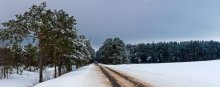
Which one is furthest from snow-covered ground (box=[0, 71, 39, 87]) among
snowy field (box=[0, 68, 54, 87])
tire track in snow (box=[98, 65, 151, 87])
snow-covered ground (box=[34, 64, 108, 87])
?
tire track in snow (box=[98, 65, 151, 87])

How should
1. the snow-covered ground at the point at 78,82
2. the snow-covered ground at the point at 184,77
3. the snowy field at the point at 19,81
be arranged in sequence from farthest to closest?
the snowy field at the point at 19,81
the snow-covered ground at the point at 78,82
the snow-covered ground at the point at 184,77

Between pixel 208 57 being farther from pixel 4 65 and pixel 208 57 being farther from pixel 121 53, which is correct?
pixel 4 65

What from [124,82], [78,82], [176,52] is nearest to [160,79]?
[124,82]

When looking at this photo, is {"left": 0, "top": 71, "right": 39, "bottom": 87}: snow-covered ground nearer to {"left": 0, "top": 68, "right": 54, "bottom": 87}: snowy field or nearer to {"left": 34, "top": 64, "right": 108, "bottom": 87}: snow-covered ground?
{"left": 0, "top": 68, "right": 54, "bottom": 87}: snowy field

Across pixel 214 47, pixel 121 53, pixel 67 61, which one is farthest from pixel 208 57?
pixel 67 61

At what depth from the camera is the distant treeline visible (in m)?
183

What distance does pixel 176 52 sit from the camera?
608ft

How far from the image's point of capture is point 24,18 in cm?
4341

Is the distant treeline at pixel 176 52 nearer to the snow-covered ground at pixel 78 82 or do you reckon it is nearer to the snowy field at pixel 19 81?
the snowy field at pixel 19 81

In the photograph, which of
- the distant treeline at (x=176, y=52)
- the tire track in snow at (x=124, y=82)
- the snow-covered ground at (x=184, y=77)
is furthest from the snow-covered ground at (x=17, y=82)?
the distant treeline at (x=176, y=52)

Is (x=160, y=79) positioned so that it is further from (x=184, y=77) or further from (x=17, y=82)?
(x=17, y=82)

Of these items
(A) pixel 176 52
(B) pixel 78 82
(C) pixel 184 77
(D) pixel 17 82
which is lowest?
(D) pixel 17 82

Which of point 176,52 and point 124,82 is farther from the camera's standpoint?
point 176,52

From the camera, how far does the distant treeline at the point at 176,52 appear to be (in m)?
183
